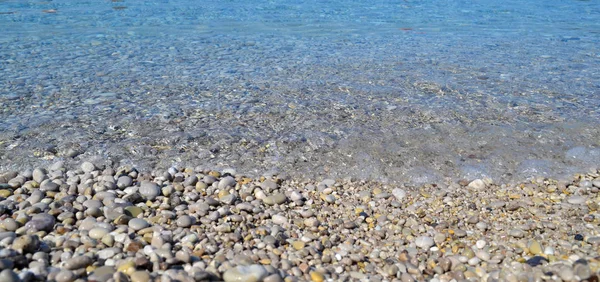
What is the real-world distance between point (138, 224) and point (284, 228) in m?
0.81

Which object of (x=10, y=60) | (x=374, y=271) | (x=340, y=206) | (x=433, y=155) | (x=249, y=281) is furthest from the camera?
(x=10, y=60)

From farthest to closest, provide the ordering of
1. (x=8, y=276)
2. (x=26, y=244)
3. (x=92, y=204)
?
(x=92, y=204)
(x=26, y=244)
(x=8, y=276)

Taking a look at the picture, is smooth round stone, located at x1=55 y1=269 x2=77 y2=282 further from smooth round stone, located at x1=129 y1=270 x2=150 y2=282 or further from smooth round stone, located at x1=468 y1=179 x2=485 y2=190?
smooth round stone, located at x1=468 y1=179 x2=485 y2=190

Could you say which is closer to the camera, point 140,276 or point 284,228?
point 140,276

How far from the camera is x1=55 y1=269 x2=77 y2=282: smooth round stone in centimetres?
239

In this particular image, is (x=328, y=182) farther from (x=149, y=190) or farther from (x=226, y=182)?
(x=149, y=190)

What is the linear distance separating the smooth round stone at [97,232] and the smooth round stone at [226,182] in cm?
91

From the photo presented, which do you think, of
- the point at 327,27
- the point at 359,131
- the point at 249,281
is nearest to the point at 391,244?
the point at 249,281

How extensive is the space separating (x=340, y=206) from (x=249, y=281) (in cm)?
113

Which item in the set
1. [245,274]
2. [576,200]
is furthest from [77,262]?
[576,200]

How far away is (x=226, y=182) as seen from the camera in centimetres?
370

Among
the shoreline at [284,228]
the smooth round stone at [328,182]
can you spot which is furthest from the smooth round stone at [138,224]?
the smooth round stone at [328,182]

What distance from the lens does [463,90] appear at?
19.7 ft

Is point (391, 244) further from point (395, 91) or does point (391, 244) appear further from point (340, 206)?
point (395, 91)
